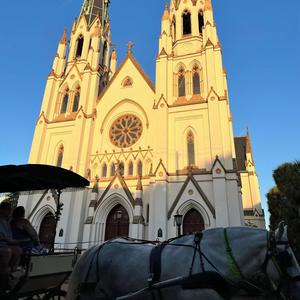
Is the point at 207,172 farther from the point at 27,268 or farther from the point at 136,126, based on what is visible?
the point at 27,268

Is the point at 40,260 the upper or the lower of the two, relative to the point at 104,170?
lower

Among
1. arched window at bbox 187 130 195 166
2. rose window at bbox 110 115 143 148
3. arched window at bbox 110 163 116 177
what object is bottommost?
arched window at bbox 110 163 116 177

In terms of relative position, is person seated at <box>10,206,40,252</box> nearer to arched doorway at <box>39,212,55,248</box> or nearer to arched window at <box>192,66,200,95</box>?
arched doorway at <box>39,212,55,248</box>

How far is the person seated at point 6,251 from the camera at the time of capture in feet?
12.8

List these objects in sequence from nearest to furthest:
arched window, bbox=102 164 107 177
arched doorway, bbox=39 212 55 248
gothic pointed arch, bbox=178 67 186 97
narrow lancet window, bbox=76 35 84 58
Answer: arched doorway, bbox=39 212 55 248
arched window, bbox=102 164 107 177
gothic pointed arch, bbox=178 67 186 97
narrow lancet window, bbox=76 35 84 58

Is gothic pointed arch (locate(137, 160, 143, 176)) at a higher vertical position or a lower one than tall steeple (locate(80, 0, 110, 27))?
lower

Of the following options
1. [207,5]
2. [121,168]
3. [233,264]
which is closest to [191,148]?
[121,168]

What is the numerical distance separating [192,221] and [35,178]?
1566cm

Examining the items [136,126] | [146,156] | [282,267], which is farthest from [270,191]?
[282,267]

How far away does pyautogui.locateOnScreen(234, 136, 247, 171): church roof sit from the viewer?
39.0m

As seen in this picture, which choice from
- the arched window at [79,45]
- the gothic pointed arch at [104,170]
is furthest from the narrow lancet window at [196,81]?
the arched window at [79,45]

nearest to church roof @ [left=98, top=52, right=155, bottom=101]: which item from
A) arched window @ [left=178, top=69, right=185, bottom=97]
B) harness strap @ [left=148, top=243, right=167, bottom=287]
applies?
arched window @ [left=178, top=69, right=185, bottom=97]

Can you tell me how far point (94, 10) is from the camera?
3519 cm

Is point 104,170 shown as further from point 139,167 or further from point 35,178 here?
point 35,178
